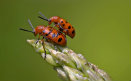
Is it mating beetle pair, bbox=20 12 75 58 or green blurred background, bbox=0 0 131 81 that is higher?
green blurred background, bbox=0 0 131 81

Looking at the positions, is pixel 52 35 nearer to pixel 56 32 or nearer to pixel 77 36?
pixel 56 32

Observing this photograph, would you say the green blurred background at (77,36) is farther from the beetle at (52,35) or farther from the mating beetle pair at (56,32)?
the beetle at (52,35)

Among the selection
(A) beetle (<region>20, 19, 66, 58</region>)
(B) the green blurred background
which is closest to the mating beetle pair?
(A) beetle (<region>20, 19, 66, 58</region>)

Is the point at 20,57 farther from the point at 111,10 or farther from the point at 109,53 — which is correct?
the point at 111,10

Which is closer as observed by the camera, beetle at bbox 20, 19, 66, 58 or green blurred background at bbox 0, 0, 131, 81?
beetle at bbox 20, 19, 66, 58

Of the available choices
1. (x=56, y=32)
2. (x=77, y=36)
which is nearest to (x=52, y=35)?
(x=56, y=32)

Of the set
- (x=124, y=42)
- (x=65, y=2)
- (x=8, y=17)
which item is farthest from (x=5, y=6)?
(x=124, y=42)

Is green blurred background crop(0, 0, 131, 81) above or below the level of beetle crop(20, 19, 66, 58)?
above

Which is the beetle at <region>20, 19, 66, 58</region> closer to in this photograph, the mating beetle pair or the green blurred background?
the mating beetle pair

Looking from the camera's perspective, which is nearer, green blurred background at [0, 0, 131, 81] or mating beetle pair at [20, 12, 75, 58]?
mating beetle pair at [20, 12, 75, 58]
